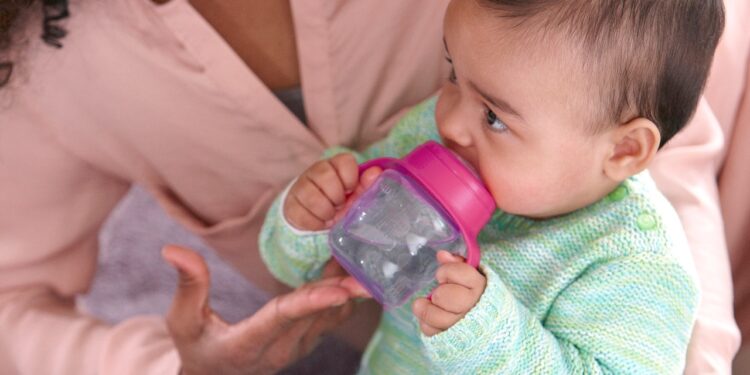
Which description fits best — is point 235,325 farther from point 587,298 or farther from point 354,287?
point 587,298

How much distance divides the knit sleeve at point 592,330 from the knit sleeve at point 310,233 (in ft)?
0.76

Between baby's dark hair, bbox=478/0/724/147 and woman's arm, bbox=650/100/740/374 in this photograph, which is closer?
baby's dark hair, bbox=478/0/724/147

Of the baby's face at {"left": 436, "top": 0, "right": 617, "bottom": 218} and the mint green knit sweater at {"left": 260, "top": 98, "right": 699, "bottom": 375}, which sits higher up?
the baby's face at {"left": 436, "top": 0, "right": 617, "bottom": 218}

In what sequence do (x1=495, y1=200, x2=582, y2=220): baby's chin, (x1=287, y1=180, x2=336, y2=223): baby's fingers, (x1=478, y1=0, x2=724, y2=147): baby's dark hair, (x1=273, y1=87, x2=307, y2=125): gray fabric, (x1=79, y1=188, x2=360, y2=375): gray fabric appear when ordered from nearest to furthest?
(x1=478, y1=0, x2=724, y2=147): baby's dark hair → (x1=495, y1=200, x2=582, y2=220): baby's chin → (x1=287, y1=180, x2=336, y2=223): baby's fingers → (x1=273, y1=87, x2=307, y2=125): gray fabric → (x1=79, y1=188, x2=360, y2=375): gray fabric

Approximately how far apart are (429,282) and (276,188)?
Answer: 0.32 m

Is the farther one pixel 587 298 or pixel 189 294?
pixel 189 294

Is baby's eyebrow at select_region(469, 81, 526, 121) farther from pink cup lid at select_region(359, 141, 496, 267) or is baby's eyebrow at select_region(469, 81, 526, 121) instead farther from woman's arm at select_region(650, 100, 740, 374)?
woman's arm at select_region(650, 100, 740, 374)

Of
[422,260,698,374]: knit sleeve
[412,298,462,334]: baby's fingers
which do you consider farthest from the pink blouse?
[412,298,462,334]: baby's fingers

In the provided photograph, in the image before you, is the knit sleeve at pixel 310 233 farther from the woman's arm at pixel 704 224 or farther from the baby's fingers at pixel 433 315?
the woman's arm at pixel 704 224

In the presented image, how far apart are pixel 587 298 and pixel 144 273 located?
3.94ft

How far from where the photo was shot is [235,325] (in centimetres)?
95

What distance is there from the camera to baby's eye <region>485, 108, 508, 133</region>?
722 mm

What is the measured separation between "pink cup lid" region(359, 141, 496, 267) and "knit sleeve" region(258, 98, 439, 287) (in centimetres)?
21

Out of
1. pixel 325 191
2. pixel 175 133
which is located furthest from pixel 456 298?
pixel 175 133
